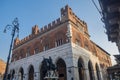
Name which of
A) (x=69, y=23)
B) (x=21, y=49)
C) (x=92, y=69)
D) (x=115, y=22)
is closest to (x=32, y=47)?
(x=21, y=49)

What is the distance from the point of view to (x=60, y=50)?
1859 centimetres

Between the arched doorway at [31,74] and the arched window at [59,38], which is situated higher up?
the arched window at [59,38]

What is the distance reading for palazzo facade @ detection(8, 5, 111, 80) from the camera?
697 inches

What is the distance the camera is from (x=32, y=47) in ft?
78.6

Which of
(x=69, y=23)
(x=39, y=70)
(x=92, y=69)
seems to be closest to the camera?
(x=69, y=23)

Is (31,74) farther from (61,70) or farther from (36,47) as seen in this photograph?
(61,70)

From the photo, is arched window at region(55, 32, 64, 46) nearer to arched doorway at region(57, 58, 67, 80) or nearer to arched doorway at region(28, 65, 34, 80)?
arched doorway at region(57, 58, 67, 80)

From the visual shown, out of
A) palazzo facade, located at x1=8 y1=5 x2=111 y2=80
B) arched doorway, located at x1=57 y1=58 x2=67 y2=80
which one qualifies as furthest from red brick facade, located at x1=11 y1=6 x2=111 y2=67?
arched doorway, located at x1=57 y1=58 x2=67 y2=80

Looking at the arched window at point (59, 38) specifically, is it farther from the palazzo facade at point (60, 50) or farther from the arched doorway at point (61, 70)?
the arched doorway at point (61, 70)

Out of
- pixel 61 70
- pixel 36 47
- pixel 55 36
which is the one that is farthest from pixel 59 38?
pixel 36 47

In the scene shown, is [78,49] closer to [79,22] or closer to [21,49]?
[79,22]

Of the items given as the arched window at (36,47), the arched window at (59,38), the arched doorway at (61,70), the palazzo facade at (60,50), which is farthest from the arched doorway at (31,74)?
the arched window at (59,38)

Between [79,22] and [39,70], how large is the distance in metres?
11.1

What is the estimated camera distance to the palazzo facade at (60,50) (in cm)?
1770
